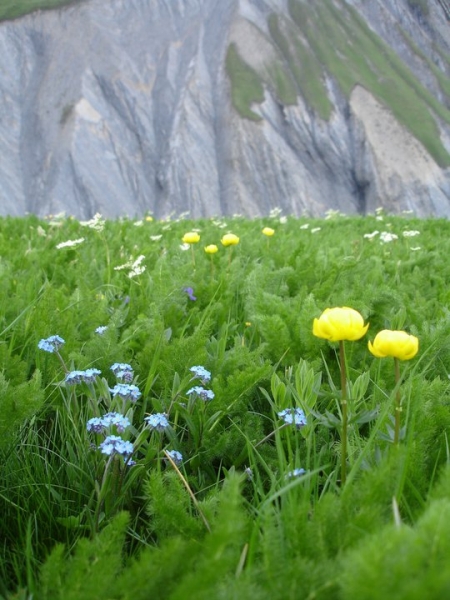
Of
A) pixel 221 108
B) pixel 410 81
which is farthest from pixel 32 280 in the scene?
pixel 410 81

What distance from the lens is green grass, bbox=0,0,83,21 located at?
3956cm

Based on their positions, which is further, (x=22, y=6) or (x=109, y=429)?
(x=22, y=6)

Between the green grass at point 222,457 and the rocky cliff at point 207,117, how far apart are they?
34285 millimetres

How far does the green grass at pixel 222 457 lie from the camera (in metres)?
0.67

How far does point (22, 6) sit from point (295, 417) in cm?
4816

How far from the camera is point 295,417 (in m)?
1.21

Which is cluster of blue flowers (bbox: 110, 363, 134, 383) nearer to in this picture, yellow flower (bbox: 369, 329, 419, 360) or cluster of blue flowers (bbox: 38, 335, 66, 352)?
cluster of blue flowers (bbox: 38, 335, 66, 352)

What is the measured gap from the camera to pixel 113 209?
118ft

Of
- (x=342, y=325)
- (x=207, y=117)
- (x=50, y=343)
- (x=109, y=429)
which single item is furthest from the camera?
(x=207, y=117)

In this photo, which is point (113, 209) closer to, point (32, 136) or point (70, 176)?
point (70, 176)

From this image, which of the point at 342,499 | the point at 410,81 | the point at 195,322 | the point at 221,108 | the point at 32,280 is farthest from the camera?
the point at 410,81

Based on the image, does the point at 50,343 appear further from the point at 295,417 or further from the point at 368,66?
the point at 368,66

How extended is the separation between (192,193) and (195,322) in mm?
37500

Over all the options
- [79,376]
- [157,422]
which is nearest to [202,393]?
[157,422]
